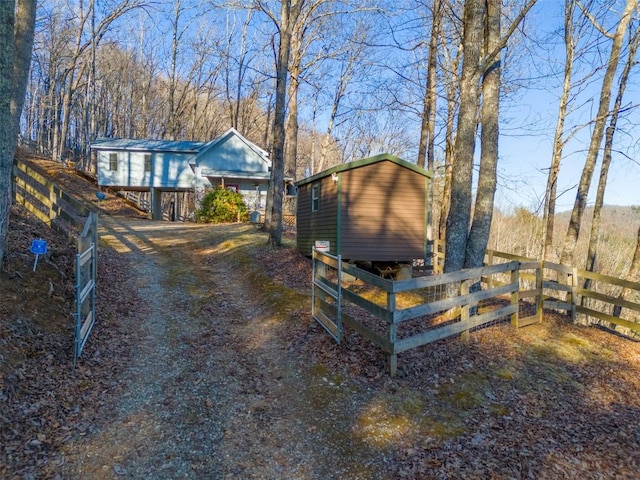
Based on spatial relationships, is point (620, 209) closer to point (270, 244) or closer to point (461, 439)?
point (270, 244)

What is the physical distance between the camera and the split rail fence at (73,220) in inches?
214

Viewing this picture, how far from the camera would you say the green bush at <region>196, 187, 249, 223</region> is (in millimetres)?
21609

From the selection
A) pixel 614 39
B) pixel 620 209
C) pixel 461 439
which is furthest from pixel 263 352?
pixel 620 209

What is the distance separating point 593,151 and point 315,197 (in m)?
8.26

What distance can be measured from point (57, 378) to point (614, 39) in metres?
15.0

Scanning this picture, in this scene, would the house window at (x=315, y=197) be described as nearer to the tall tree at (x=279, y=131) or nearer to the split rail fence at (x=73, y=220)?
the tall tree at (x=279, y=131)

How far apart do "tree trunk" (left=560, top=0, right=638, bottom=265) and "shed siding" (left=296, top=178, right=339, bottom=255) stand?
6636 mm

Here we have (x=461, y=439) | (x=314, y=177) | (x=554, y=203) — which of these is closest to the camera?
(x=461, y=439)

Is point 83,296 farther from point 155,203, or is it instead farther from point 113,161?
point 113,161

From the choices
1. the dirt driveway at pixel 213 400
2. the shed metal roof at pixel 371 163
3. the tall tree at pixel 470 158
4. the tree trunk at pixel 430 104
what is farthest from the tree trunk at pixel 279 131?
the tall tree at pixel 470 158

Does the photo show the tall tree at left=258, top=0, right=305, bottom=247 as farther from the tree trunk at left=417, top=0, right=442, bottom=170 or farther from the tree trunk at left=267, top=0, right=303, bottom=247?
the tree trunk at left=417, top=0, right=442, bottom=170

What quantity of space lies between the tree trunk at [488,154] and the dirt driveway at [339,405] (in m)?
1.63

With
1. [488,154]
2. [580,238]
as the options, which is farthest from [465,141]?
[580,238]

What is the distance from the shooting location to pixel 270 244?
1330 cm
